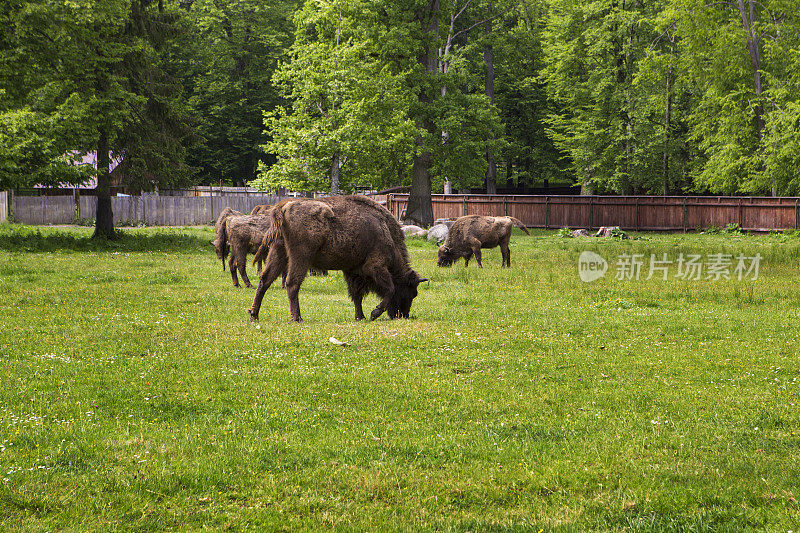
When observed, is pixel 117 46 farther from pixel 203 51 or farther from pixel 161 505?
pixel 203 51

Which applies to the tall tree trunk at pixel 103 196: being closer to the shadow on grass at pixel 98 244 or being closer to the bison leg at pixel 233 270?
the shadow on grass at pixel 98 244

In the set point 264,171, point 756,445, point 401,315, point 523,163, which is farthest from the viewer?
point 523,163

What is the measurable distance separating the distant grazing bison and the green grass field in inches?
155

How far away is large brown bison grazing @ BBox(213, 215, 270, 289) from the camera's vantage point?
1836cm

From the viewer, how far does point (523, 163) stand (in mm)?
64438

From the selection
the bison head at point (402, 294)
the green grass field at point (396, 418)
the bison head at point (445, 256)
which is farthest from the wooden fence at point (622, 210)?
the bison head at point (402, 294)

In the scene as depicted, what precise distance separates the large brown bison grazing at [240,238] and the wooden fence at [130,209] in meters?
25.6

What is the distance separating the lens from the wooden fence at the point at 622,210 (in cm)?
4025

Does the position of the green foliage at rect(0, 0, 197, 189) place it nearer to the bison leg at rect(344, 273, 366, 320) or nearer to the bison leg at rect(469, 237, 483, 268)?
the bison leg at rect(469, 237, 483, 268)

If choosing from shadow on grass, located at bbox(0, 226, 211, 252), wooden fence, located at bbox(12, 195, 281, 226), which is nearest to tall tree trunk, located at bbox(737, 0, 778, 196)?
shadow on grass, located at bbox(0, 226, 211, 252)

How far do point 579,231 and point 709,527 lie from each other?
34114mm

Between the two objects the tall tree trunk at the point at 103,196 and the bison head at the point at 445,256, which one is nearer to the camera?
the bison head at the point at 445,256

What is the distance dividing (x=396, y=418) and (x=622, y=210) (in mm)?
38184

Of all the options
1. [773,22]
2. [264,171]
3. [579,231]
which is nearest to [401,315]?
[264,171]
